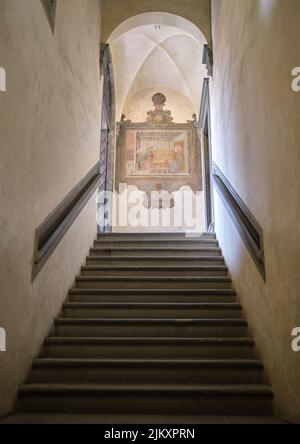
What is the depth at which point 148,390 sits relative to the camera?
2.65 m

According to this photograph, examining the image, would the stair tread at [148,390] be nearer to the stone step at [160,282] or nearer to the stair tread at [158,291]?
the stair tread at [158,291]

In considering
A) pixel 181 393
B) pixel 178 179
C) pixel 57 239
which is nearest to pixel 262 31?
pixel 57 239

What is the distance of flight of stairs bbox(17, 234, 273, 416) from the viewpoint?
8.67 feet

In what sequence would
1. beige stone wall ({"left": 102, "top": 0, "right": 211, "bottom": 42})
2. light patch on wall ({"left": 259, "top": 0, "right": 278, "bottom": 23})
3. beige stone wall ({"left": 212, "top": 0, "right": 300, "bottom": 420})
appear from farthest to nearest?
beige stone wall ({"left": 102, "top": 0, "right": 211, "bottom": 42})
light patch on wall ({"left": 259, "top": 0, "right": 278, "bottom": 23})
beige stone wall ({"left": 212, "top": 0, "right": 300, "bottom": 420})

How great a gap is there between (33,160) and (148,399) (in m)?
1.92

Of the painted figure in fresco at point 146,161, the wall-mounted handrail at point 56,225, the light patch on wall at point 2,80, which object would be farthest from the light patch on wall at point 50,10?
the painted figure in fresco at point 146,161

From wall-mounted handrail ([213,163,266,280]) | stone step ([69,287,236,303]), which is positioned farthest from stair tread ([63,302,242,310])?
wall-mounted handrail ([213,163,266,280])

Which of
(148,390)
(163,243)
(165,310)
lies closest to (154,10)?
(163,243)

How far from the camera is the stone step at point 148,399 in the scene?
2598 millimetres

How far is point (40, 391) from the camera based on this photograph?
268cm

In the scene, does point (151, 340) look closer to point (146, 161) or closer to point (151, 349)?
point (151, 349)

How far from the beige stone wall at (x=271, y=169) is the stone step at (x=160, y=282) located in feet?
0.77

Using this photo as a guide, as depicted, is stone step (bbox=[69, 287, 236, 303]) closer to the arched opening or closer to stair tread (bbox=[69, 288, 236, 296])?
stair tread (bbox=[69, 288, 236, 296])

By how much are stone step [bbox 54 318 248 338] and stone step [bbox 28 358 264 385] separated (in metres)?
0.48
